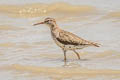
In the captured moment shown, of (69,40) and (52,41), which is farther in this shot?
(52,41)

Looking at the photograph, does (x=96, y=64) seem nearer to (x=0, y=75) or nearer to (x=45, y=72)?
(x=45, y=72)

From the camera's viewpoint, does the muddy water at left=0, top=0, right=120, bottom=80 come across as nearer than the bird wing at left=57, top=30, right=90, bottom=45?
Yes

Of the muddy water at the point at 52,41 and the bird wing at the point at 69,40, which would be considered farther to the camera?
the bird wing at the point at 69,40

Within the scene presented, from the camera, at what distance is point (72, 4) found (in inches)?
854

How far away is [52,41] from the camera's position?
1716cm

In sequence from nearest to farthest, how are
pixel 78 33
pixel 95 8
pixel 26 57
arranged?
1. pixel 26 57
2. pixel 78 33
3. pixel 95 8

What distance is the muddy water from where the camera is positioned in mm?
13742

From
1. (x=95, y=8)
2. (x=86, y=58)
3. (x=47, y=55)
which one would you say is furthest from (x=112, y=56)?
(x=95, y=8)

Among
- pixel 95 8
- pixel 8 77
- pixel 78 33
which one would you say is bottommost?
pixel 8 77

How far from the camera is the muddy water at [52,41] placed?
45.1ft

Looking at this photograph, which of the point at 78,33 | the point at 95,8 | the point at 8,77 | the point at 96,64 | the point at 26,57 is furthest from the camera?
the point at 95,8

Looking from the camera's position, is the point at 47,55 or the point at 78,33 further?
the point at 78,33

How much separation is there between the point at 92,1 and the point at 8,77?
30.3 feet

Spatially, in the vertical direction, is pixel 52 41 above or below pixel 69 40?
above
